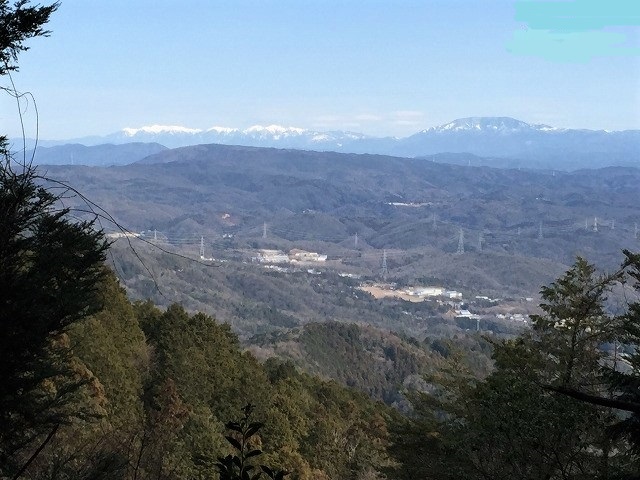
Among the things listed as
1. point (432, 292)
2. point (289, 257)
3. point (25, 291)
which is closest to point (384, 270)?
point (432, 292)

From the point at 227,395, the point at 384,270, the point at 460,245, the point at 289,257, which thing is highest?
the point at 227,395

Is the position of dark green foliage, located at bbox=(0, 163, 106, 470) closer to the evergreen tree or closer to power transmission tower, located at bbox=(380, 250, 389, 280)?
the evergreen tree

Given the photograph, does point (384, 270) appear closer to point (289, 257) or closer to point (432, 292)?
point (432, 292)

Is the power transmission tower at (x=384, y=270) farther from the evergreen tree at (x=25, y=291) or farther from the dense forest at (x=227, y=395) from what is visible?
the evergreen tree at (x=25, y=291)

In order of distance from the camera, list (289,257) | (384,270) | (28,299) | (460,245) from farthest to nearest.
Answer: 1. (460,245)
2. (289,257)
3. (384,270)
4. (28,299)

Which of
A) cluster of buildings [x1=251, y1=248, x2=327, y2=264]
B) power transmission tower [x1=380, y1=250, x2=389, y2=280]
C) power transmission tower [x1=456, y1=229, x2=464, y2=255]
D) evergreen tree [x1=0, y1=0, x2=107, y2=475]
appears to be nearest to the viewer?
evergreen tree [x1=0, y1=0, x2=107, y2=475]

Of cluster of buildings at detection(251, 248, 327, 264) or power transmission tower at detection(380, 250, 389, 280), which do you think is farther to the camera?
cluster of buildings at detection(251, 248, 327, 264)

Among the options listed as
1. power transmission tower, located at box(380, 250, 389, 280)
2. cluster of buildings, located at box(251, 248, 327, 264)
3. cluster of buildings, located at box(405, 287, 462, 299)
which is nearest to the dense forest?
cluster of buildings, located at box(405, 287, 462, 299)

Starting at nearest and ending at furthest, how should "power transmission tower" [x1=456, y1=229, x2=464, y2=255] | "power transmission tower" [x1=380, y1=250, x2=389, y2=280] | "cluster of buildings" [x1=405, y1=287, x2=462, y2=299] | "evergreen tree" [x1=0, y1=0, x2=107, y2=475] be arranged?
"evergreen tree" [x1=0, y1=0, x2=107, y2=475] < "cluster of buildings" [x1=405, y1=287, x2=462, y2=299] < "power transmission tower" [x1=380, y1=250, x2=389, y2=280] < "power transmission tower" [x1=456, y1=229, x2=464, y2=255]
